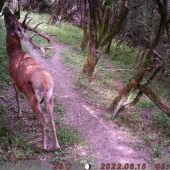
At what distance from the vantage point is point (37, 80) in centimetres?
393

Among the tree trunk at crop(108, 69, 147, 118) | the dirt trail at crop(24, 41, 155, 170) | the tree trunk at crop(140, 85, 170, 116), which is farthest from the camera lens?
the tree trunk at crop(108, 69, 147, 118)

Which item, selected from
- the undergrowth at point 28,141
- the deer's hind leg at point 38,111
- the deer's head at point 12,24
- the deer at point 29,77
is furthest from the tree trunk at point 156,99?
the deer's head at point 12,24

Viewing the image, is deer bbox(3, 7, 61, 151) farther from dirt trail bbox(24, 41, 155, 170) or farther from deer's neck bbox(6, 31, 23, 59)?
dirt trail bbox(24, 41, 155, 170)

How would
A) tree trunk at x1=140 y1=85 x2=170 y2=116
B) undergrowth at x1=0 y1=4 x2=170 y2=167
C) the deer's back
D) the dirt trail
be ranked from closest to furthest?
1. the deer's back
2. the dirt trail
3. undergrowth at x1=0 y1=4 x2=170 y2=167
4. tree trunk at x1=140 y1=85 x2=170 y2=116

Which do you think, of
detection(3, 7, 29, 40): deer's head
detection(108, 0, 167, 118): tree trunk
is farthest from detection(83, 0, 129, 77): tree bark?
detection(3, 7, 29, 40): deer's head

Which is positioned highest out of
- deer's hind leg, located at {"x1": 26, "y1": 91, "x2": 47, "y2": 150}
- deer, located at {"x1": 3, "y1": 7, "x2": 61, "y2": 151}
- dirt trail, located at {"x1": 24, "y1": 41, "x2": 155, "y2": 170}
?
deer, located at {"x1": 3, "y1": 7, "x2": 61, "y2": 151}

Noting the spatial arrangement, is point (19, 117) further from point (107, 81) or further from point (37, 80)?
point (107, 81)

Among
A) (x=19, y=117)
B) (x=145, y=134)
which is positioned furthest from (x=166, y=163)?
(x=19, y=117)

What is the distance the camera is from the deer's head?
196 inches

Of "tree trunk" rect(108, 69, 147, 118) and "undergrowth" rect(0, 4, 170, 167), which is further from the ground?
"tree trunk" rect(108, 69, 147, 118)

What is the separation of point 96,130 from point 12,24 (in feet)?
12.5

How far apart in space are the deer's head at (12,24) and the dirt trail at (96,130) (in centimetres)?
271

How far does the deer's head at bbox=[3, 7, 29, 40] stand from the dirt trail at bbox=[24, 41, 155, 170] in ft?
8.88

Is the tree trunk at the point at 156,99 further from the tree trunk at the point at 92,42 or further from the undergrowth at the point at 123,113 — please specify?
the tree trunk at the point at 92,42
